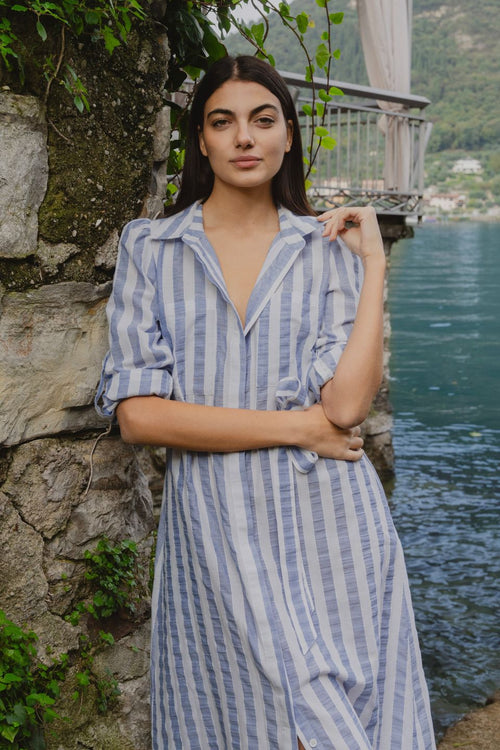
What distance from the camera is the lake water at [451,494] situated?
471cm

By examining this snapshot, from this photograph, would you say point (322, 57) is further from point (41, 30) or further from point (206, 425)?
point (206, 425)

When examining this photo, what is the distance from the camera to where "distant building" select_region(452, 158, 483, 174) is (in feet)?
251

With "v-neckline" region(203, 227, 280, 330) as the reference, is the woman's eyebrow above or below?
above

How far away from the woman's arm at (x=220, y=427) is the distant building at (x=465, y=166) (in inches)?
3074

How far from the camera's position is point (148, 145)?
2.03m

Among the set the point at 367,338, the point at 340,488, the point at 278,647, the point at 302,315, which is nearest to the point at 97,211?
the point at 302,315

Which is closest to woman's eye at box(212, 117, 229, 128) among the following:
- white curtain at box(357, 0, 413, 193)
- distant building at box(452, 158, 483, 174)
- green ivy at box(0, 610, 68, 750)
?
green ivy at box(0, 610, 68, 750)

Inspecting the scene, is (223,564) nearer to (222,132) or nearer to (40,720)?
(40,720)

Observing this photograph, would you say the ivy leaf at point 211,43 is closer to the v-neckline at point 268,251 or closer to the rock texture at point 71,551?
the v-neckline at point 268,251

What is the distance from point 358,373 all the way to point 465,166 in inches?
3093

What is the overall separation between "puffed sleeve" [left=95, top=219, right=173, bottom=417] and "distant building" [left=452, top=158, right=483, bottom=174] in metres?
78.0

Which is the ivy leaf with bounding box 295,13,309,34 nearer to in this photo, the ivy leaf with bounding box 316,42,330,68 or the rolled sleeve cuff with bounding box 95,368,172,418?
the ivy leaf with bounding box 316,42,330,68

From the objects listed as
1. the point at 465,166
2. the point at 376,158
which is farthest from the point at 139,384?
the point at 465,166

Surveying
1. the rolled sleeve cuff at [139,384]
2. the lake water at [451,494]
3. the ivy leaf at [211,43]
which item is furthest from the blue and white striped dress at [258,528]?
the lake water at [451,494]
